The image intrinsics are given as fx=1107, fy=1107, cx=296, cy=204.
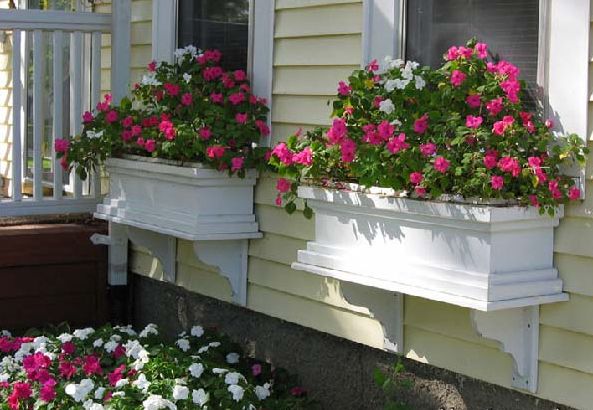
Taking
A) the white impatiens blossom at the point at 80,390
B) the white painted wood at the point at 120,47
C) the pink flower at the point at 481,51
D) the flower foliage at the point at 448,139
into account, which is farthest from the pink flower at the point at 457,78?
the white painted wood at the point at 120,47

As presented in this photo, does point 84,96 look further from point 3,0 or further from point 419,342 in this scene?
point 419,342

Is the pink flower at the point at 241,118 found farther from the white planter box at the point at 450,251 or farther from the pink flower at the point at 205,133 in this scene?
the white planter box at the point at 450,251

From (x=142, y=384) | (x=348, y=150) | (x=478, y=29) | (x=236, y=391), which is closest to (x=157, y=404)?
(x=142, y=384)

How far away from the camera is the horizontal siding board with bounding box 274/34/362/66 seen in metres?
4.10

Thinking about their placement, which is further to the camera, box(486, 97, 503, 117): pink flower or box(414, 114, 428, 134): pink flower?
box(414, 114, 428, 134): pink flower

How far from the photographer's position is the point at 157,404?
3.85 metres

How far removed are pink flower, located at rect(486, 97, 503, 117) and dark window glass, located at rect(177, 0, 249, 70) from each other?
172cm

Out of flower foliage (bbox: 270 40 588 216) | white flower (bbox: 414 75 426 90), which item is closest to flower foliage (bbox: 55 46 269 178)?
flower foliage (bbox: 270 40 588 216)

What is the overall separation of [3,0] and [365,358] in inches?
196

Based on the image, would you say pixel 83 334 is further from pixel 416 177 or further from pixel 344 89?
pixel 416 177

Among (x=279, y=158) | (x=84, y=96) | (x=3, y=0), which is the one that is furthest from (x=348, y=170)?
(x=3, y=0)

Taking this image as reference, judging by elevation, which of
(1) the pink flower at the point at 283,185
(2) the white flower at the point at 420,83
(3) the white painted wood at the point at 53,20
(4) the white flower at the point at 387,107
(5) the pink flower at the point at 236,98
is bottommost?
(1) the pink flower at the point at 283,185

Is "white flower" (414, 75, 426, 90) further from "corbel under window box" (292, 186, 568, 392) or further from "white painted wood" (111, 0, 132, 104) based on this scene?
"white painted wood" (111, 0, 132, 104)

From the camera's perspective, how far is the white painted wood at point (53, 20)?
5.46m
